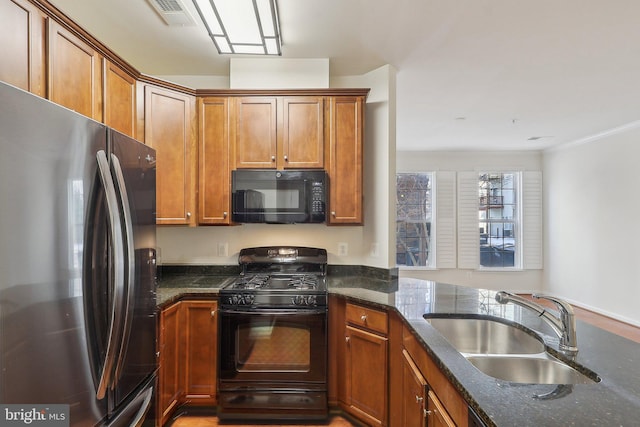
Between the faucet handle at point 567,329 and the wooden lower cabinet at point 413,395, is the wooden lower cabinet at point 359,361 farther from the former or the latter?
the faucet handle at point 567,329

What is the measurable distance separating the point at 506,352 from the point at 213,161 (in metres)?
2.34

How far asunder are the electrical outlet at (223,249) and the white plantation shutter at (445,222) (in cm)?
433

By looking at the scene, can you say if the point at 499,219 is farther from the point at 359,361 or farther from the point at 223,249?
the point at 223,249

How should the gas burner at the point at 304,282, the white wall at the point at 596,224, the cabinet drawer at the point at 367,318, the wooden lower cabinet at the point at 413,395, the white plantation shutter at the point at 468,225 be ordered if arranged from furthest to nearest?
the white plantation shutter at the point at 468,225
the white wall at the point at 596,224
the gas burner at the point at 304,282
the cabinet drawer at the point at 367,318
the wooden lower cabinet at the point at 413,395

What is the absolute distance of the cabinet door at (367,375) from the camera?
1.99 m

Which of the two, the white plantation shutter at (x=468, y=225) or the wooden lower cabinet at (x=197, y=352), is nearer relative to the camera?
the wooden lower cabinet at (x=197, y=352)

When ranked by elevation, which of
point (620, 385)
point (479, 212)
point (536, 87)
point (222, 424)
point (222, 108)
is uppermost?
point (536, 87)

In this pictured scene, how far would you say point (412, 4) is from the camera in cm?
192

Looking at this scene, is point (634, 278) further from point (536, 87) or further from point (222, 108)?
point (222, 108)

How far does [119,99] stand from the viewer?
6.64 ft

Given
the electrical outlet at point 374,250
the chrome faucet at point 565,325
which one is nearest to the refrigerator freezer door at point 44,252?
the chrome faucet at point 565,325

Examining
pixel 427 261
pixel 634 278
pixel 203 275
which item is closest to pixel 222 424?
pixel 203 275

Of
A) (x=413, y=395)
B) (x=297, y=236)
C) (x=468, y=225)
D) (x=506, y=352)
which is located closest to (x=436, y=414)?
(x=413, y=395)

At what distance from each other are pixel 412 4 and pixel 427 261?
4.91 m
